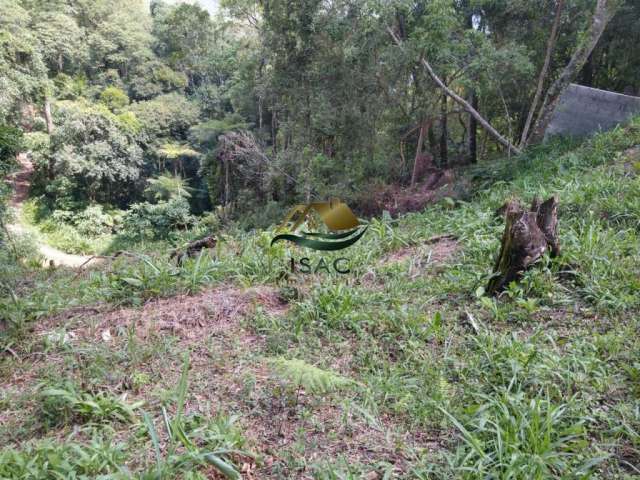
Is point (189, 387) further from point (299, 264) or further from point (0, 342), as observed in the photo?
point (299, 264)

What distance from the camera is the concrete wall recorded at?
6770 mm

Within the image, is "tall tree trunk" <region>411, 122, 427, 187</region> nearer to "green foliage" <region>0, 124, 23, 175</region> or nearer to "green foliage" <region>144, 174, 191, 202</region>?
"green foliage" <region>0, 124, 23, 175</region>

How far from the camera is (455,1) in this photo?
904 centimetres

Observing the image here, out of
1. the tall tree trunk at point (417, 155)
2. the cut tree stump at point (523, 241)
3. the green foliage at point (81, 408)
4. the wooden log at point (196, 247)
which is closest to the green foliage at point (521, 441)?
the cut tree stump at point (523, 241)

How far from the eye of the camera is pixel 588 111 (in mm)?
7125

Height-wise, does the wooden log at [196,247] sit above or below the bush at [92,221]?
above

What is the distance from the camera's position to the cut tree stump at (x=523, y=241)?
2.64 m

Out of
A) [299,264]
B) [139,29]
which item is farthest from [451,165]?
[139,29]

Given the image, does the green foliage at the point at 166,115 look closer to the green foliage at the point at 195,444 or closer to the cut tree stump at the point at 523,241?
the cut tree stump at the point at 523,241

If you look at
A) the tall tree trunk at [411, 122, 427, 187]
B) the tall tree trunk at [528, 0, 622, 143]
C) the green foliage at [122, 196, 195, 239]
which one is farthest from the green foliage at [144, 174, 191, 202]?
the tall tree trunk at [528, 0, 622, 143]

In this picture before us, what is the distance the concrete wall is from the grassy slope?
444cm

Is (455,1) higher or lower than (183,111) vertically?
higher

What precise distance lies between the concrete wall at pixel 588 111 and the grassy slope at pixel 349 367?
4.44 m

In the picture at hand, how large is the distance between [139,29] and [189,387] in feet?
79.6
